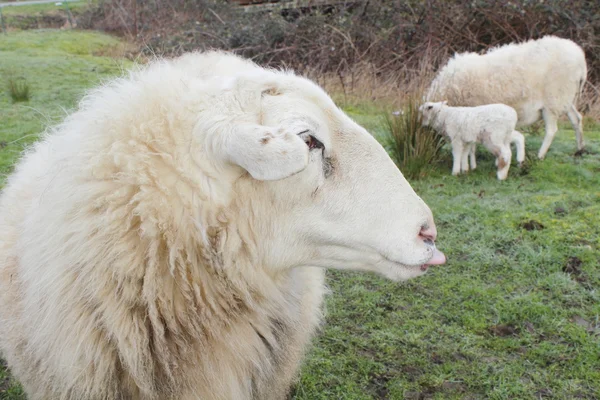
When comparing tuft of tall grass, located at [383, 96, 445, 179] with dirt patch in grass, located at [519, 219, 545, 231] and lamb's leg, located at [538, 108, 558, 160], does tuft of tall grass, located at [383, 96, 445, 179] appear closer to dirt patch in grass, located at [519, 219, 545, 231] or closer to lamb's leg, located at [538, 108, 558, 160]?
lamb's leg, located at [538, 108, 558, 160]

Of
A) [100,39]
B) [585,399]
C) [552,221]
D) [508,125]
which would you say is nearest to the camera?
[585,399]

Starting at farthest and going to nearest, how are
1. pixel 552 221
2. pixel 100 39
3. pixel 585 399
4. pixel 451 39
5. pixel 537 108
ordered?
pixel 100 39
pixel 451 39
pixel 537 108
pixel 552 221
pixel 585 399

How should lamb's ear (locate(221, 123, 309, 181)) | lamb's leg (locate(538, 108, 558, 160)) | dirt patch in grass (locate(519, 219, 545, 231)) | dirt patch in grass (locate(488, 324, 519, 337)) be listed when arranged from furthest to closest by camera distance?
lamb's leg (locate(538, 108, 558, 160)) < dirt patch in grass (locate(519, 219, 545, 231)) < dirt patch in grass (locate(488, 324, 519, 337)) < lamb's ear (locate(221, 123, 309, 181))

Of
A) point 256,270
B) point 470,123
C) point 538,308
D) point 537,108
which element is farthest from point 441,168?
point 256,270

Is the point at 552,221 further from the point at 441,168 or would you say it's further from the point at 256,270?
the point at 256,270

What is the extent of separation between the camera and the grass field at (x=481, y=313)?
3178 mm

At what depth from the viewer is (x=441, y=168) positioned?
7.29 m

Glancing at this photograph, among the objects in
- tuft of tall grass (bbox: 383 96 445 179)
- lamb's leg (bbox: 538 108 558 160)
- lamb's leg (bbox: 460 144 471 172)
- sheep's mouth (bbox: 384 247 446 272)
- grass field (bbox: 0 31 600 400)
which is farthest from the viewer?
lamb's leg (bbox: 538 108 558 160)

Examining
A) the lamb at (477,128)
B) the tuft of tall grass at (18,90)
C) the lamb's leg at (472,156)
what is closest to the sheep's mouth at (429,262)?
the lamb at (477,128)

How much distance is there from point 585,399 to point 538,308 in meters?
0.89

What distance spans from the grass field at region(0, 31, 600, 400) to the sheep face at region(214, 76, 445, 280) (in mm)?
1242

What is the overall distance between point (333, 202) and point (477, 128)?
17.4 feet

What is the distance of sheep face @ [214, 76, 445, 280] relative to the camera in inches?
76.4

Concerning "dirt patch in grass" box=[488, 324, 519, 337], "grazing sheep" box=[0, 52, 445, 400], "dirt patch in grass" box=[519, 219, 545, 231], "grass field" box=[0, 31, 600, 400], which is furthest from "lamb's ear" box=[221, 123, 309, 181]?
"dirt patch in grass" box=[519, 219, 545, 231]
